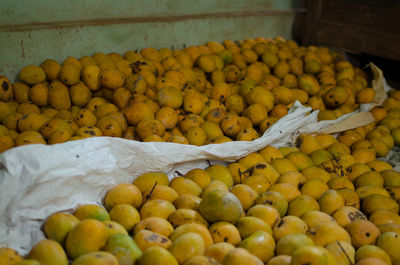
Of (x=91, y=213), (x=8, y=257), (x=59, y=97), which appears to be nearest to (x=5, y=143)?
(x=59, y=97)

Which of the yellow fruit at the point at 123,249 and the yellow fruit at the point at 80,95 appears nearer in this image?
the yellow fruit at the point at 123,249

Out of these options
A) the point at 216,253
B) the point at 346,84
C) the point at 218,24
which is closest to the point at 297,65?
the point at 346,84

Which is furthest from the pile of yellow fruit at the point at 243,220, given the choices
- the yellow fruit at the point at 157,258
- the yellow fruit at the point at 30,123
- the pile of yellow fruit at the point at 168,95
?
the yellow fruit at the point at 30,123

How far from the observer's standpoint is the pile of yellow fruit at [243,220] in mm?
1581

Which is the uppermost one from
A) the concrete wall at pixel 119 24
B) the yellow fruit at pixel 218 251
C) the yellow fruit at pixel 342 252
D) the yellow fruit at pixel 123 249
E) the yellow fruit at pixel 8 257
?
the concrete wall at pixel 119 24

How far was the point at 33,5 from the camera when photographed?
3238 mm

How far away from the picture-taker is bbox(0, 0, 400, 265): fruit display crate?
1768 mm

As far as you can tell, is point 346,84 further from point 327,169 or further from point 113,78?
point 113,78

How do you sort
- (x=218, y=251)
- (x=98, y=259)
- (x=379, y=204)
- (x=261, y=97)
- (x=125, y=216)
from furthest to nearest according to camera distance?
(x=261, y=97) → (x=379, y=204) → (x=125, y=216) → (x=218, y=251) → (x=98, y=259)

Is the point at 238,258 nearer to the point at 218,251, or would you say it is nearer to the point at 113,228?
the point at 218,251

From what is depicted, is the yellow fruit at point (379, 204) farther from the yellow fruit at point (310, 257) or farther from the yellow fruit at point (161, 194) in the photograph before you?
the yellow fruit at point (161, 194)

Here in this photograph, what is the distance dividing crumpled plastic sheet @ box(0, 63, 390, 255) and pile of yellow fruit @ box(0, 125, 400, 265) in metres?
0.09

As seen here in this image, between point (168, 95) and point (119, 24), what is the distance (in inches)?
48.9

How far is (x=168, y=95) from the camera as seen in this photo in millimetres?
3039
